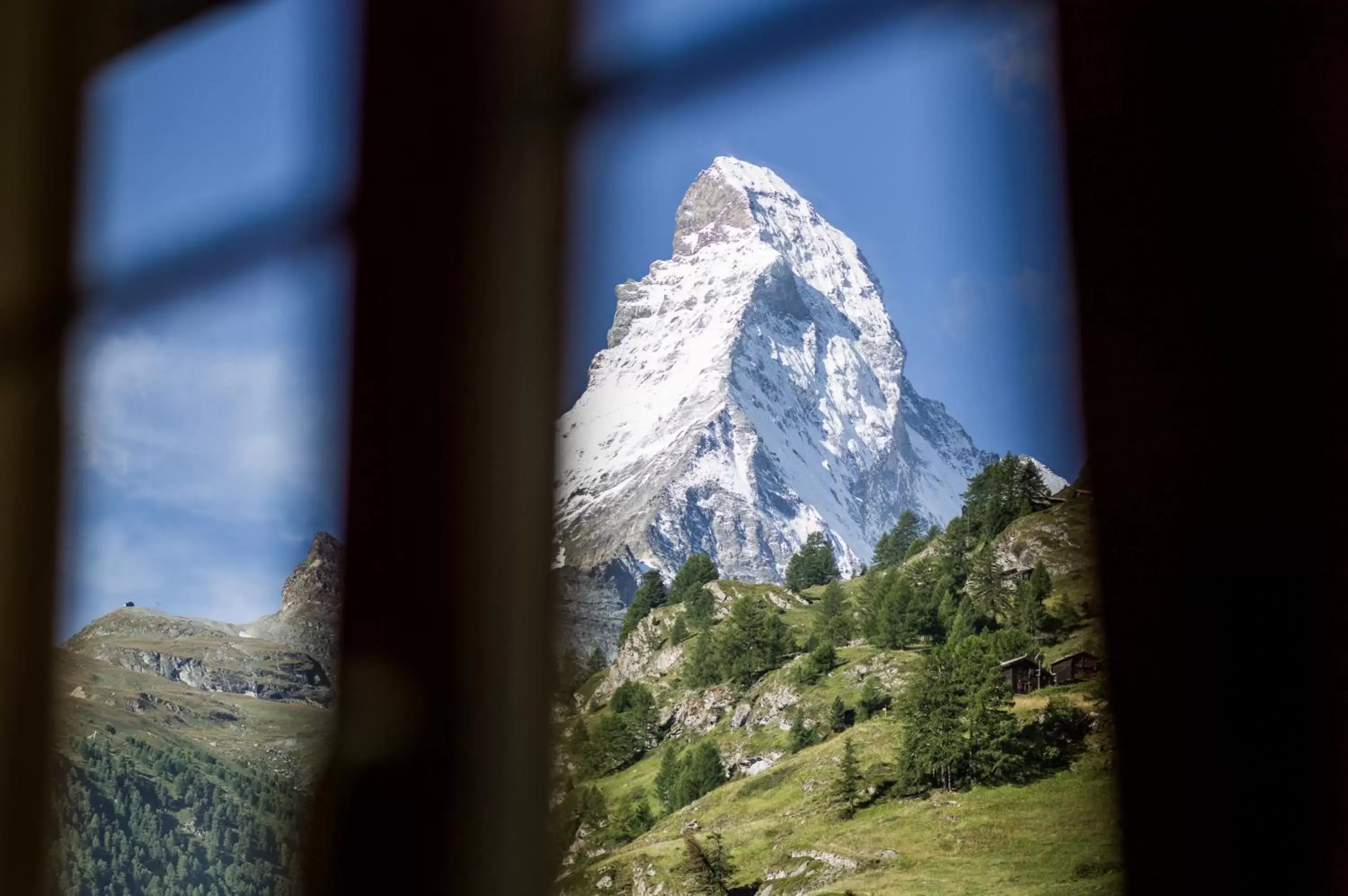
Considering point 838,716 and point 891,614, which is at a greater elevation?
point 891,614

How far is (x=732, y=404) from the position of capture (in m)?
1.88

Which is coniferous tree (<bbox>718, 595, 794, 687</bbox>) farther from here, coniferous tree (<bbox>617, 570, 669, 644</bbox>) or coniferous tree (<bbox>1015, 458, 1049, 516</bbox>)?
coniferous tree (<bbox>1015, 458, 1049, 516</bbox>)

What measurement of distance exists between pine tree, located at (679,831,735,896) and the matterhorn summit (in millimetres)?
357

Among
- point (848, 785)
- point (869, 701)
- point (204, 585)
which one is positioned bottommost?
point (848, 785)

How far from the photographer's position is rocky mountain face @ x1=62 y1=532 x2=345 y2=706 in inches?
79.4

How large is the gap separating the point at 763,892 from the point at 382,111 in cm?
138

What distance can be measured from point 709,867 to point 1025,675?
0.48 m

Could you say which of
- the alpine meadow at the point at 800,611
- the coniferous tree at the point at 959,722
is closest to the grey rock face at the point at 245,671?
the alpine meadow at the point at 800,611

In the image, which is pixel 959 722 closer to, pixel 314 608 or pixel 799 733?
pixel 799 733

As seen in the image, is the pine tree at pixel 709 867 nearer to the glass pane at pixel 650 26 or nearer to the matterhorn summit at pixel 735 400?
the matterhorn summit at pixel 735 400

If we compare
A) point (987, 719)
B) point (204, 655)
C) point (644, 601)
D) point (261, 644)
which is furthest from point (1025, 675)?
point (204, 655)

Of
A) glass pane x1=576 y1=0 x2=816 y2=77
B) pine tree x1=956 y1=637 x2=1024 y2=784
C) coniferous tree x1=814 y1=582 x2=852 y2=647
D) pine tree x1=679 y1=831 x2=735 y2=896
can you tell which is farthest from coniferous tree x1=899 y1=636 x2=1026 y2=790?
glass pane x1=576 y1=0 x2=816 y2=77

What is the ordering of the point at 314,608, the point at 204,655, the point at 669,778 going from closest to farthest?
the point at 669,778 < the point at 314,608 < the point at 204,655

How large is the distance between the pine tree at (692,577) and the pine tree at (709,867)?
1.08 feet
